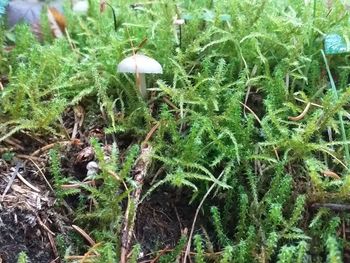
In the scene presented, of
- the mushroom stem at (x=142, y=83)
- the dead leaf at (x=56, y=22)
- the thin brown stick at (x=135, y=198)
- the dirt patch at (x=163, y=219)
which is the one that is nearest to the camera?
the thin brown stick at (x=135, y=198)

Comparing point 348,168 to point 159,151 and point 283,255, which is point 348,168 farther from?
point 159,151

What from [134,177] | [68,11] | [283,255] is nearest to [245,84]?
[134,177]

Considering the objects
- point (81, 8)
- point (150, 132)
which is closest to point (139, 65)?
point (150, 132)

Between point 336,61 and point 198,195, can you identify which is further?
point 336,61

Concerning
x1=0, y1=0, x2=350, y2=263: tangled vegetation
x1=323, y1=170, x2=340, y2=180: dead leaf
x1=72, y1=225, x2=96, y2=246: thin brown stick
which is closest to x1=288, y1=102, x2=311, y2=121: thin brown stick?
x1=0, y1=0, x2=350, y2=263: tangled vegetation

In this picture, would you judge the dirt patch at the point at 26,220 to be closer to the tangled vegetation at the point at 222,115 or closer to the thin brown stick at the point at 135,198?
the tangled vegetation at the point at 222,115

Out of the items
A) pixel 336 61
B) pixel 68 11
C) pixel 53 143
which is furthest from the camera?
pixel 68 11

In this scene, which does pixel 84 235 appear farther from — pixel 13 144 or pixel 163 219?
pixel 13 144

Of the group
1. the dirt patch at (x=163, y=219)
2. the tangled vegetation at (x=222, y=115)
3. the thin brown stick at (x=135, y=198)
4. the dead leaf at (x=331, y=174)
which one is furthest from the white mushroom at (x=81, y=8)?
the dead leaf at (x=331, y=174)
